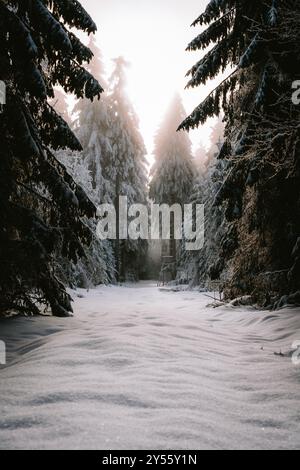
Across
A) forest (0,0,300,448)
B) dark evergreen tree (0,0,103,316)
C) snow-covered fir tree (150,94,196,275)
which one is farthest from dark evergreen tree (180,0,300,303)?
snow-covered fir tree (150,94,196,275)

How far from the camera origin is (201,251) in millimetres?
20031

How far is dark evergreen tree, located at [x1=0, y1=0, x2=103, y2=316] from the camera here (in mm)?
5777

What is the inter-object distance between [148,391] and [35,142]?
4305mm

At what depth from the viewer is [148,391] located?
A: 10.7 ft

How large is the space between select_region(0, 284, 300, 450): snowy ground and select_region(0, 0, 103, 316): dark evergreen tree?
142 cm

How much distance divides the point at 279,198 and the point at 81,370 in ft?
19.4

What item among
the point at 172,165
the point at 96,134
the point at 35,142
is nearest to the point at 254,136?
the point at 35,142

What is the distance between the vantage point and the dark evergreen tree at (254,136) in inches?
289

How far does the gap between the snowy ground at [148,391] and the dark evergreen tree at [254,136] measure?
2.72m

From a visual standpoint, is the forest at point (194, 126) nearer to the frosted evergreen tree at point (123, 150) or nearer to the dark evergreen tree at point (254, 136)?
the dark evergreen tree at point (254, 136)

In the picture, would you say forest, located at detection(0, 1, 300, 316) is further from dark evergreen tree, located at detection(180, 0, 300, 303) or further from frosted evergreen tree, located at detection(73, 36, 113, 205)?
frosted evergreen tree, located at detection(73, 36, 113, 205)

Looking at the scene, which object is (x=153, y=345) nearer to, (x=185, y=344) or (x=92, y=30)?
(x=185, y=344)

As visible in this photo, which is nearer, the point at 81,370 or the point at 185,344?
the point at 81,370
